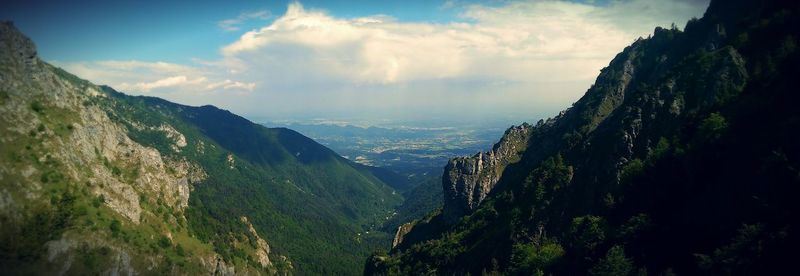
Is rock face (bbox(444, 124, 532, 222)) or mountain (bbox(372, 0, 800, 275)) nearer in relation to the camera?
mountain (bbox(372, 0, 800, 275))

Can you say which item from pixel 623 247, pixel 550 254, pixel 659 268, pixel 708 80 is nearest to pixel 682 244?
pixel 659 268

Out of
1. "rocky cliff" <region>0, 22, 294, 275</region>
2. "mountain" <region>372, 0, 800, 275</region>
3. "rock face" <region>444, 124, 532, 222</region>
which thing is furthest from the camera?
"rock face" <region>444, 124, 532, 222</region>

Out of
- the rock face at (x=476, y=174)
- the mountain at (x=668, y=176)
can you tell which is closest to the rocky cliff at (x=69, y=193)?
the mountain at (x=668, y=176)

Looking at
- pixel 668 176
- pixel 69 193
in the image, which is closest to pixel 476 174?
pixel 668 176

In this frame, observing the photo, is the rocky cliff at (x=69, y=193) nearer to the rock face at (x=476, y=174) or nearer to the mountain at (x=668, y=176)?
the mountain at (x=668, y=176)

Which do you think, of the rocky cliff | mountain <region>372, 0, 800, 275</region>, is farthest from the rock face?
the rocky cliff

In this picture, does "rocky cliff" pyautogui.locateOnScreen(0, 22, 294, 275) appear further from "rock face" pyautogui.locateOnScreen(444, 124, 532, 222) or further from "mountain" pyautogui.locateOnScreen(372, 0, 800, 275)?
"rock face" pyautogui.locateOnScreen(444, 124, 532, 222)
